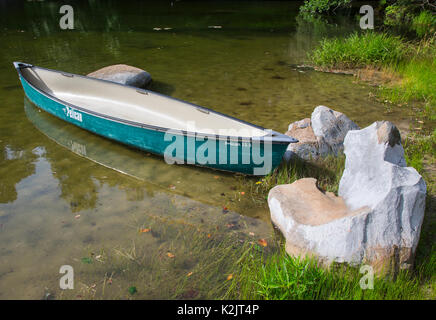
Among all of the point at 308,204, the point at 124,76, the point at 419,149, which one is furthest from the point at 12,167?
the point at 419,149

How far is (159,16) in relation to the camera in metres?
23.3

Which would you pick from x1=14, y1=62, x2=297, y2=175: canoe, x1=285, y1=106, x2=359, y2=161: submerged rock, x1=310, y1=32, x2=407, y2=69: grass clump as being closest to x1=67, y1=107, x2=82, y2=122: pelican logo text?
x1=14, y1=62, x2=297, y2=175: canoe

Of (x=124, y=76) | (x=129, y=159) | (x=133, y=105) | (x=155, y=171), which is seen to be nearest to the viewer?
(x=155, y=171)

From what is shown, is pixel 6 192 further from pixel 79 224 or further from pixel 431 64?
pixel 431 64

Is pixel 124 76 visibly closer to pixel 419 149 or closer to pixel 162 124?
pixel 162 124

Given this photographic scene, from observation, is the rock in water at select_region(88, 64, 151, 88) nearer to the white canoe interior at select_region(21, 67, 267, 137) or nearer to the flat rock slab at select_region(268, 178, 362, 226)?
the white canoe interior at select_region(21, 67, 267, 137)

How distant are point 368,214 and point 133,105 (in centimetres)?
600

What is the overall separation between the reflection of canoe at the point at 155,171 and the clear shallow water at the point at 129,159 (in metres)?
0.02

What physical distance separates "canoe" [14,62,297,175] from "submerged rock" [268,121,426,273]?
106cm

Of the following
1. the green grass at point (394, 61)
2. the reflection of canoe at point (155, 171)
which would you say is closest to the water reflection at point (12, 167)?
the reflection of canoe at point (155, 171)

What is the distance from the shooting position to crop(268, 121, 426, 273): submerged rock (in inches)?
149

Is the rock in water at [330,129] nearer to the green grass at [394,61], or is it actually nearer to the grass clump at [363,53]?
the green grass at [394,61]

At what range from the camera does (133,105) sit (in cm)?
845
